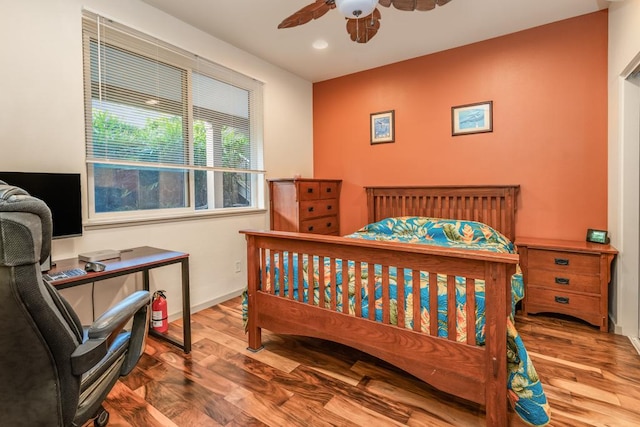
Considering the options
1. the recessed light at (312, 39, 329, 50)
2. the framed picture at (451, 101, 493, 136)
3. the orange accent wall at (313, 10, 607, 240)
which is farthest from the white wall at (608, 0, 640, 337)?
the recessed light at (312, 39, 329, 50)

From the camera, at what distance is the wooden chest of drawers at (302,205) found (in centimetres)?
354

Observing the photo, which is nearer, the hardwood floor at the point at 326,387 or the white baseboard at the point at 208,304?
the hardwood floor at the point at 326,387

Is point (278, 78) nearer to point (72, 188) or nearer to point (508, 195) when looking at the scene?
point (72, 188)

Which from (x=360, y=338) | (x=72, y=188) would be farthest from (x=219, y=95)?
(x=360, y=338)

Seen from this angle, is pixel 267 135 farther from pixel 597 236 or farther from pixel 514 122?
pixel 597 236

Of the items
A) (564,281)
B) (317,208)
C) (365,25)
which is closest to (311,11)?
(365,25)

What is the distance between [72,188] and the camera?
2006 millimetres

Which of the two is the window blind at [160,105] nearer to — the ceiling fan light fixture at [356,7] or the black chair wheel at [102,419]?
the black chair wheel at [102,419]

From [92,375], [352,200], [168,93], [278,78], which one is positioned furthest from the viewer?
[352,200]

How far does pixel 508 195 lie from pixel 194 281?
3128 mm

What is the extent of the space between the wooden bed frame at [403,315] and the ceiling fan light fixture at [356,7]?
1.24m

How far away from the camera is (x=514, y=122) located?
10.3 ft

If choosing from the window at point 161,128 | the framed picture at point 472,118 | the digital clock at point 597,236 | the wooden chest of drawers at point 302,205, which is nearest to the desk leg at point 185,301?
the window at point 161,128

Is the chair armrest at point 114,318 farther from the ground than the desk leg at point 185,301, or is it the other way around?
the chair armrest at point 114,318
